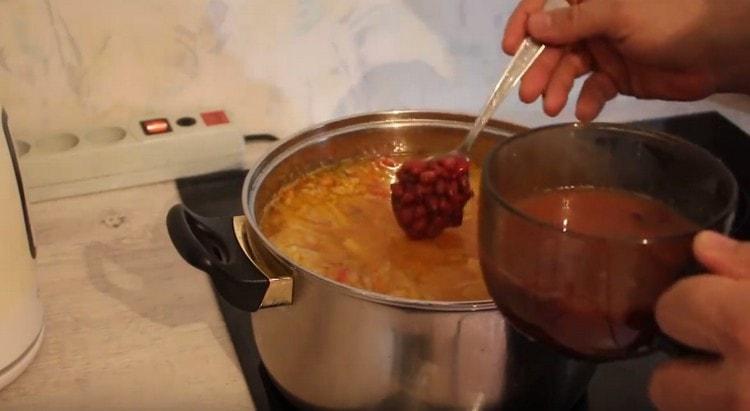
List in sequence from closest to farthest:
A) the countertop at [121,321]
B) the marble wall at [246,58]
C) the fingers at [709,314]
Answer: the fingers at [709,314] → the countertop at [121,321] → the marble wall at [246,58]

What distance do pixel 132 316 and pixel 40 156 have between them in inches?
8.7

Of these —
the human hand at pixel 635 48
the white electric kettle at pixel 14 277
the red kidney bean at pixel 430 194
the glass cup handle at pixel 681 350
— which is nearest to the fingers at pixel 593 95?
the human hand at pixel 635 48

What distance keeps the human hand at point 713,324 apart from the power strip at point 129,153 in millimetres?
623

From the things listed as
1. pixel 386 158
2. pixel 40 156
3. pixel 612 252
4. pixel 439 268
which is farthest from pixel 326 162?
pixel 612 252

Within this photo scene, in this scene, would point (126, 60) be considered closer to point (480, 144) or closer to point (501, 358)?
point (480, 144)

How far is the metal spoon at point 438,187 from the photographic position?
727mm

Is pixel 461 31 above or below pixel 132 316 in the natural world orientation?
above

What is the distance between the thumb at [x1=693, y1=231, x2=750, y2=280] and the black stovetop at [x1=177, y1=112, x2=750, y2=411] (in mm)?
319

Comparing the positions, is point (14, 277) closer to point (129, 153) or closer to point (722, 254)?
point (129, 153)

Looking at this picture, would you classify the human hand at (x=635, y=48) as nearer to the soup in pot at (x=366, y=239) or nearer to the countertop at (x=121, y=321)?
the soup in pot at (x=366, y=239)

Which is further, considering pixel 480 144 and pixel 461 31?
pixel 461 31

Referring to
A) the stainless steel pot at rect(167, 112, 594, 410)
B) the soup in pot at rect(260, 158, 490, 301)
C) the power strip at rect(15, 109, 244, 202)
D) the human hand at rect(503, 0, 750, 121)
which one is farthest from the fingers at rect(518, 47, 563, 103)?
the power strip at rect(15, 109, 244, 202)

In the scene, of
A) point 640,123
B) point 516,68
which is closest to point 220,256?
point 516,68

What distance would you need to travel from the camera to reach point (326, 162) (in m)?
0.86
